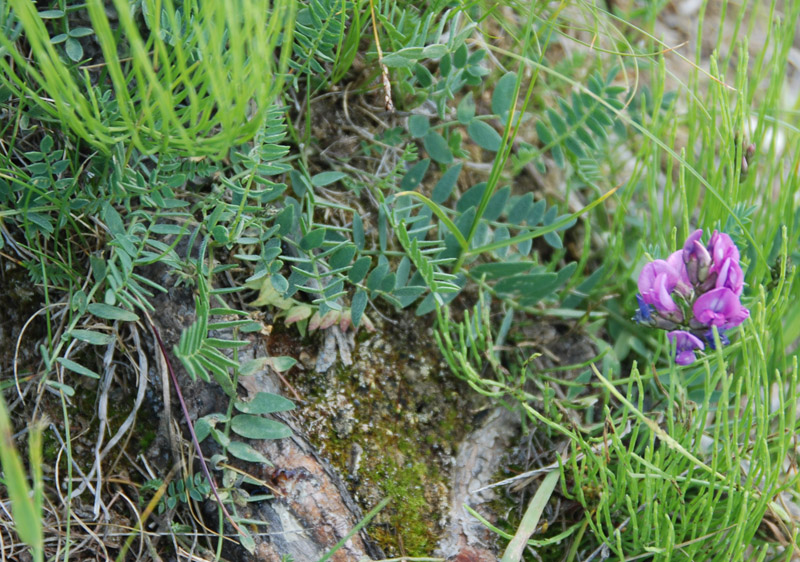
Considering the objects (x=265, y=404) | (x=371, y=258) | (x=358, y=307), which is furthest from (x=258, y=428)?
(x=371, y=258)

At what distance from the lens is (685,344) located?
1.34m

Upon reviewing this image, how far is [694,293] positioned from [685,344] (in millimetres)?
108

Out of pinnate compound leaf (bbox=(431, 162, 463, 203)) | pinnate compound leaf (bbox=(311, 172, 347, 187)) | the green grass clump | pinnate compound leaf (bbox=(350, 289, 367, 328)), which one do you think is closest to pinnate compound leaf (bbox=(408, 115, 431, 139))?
the green grass clump

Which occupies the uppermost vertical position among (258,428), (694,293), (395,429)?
(694,293)

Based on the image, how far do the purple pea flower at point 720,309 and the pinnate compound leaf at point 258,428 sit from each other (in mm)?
852

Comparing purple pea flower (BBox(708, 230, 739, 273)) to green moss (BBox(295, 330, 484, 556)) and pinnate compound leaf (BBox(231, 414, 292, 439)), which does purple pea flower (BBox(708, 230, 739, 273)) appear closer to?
green moss (BBox(295, 330, 484, 556))

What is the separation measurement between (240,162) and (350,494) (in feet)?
2.41

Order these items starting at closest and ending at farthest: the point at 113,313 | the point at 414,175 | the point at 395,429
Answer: the point at 113,313
the point at 395,429
the point at 414,175

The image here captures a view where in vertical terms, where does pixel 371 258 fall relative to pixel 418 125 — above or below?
below

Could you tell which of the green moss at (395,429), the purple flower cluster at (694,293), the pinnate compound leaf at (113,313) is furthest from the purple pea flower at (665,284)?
the pinnate compound leaf at (113,313)

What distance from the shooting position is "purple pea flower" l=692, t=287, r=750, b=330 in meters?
1.29

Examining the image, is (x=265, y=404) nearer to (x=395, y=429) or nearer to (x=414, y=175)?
(x=395, y=429)

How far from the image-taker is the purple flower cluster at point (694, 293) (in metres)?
1.30

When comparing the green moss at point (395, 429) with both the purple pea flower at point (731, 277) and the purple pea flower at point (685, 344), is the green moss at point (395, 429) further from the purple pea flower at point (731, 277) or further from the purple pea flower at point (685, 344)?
the purple pea flower at point (731, 277)
